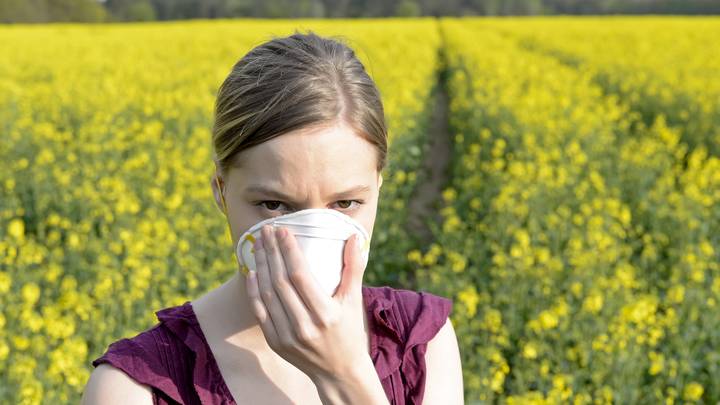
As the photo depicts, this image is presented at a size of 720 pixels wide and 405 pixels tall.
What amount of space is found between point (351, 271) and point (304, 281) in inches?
3.4

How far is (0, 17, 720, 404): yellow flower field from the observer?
313cm

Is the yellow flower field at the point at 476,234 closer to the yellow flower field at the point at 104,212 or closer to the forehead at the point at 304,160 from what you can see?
the yellow flower field at the point at 104,212

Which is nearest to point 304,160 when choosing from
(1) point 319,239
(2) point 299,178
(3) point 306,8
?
(2) point 299,178

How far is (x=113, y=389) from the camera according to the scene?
1176mm

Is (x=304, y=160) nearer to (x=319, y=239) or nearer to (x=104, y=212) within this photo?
(x=319, y=239)

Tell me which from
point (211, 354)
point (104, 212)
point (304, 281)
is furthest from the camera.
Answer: point (104, 212)

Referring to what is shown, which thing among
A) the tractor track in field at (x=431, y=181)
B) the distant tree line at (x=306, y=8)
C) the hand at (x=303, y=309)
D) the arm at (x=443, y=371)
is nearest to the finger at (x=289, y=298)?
the hand at (x=303, y=309)

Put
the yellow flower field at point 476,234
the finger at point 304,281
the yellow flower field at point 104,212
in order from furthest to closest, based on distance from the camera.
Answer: the yellow flower field at point 476,234 → the yellow flower field at point 104,212 → the finger at point 304,281

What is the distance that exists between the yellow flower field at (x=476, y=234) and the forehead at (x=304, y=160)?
38.9 inches

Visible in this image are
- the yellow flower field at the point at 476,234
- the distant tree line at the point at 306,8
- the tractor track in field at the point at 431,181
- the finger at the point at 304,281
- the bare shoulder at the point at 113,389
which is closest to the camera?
the finger at the point at 304,281

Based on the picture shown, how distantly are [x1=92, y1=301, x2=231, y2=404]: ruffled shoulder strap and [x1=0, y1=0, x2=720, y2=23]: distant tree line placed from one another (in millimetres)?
44415

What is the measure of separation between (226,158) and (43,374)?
1.71m

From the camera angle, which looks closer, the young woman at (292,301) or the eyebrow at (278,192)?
the young woman at (292,301)

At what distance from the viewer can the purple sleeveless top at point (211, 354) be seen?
1.21m
